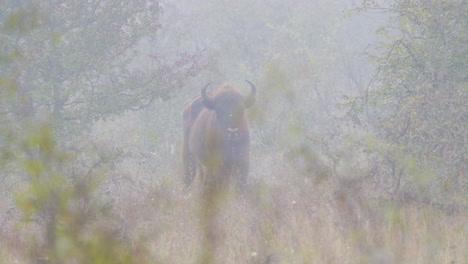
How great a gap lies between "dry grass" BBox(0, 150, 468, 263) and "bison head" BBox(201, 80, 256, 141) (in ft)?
9.16

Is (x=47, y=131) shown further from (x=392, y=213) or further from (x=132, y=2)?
(x=132, y=2)

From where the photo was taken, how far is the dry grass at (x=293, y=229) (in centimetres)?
525

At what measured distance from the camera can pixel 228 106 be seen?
10.0 metres

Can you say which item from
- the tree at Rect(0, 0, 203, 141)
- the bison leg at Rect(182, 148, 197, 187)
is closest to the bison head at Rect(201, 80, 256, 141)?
the tree at Rect(0, 0, 203, 141)

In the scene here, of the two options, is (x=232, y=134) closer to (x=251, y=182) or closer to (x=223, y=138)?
(x=223, y=138)

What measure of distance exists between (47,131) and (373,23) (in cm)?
2661

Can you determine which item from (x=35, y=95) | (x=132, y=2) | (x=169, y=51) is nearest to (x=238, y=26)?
(x=169, y=51)

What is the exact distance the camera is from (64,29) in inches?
406

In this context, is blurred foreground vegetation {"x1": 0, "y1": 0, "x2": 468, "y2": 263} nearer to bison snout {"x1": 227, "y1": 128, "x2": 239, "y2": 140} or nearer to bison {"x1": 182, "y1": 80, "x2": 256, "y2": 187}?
bison {"x1": 182, "y1": 80, "x2": 256, "y2": 187}

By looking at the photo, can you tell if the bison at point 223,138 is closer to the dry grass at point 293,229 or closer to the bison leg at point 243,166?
the bison leg at point 243,166

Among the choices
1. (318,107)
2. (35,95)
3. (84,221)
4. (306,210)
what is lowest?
(318,107)

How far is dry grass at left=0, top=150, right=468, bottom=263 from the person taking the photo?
5.25 m

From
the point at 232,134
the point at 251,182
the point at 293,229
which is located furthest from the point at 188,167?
the point at 293,229

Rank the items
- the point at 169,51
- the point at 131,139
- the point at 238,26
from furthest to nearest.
Result: the point at 238,26, the point at 169,51, the point at 131,139
